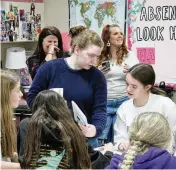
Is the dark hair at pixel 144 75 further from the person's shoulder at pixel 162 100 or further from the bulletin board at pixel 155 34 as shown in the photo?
the bulletin board at pixel 155 34

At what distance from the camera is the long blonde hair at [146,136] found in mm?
1387

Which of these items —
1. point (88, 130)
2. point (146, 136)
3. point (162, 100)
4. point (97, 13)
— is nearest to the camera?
point (146, 136)

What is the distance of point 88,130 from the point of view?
6.17 feet

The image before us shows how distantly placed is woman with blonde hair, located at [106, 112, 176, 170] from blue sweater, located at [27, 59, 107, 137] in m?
0.59

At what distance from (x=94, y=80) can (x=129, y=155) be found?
0.74 m

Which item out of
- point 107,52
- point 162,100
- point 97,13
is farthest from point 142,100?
point 97,13

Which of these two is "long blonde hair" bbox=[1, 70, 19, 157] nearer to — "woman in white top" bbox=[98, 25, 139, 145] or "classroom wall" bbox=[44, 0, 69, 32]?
"woman in white top" bbox=[98, 25, 139, 145]

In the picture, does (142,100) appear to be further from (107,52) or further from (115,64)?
(107,52)

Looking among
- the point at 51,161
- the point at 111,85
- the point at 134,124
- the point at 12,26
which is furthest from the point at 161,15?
the point at 51,161

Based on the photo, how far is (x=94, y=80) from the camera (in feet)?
6.70

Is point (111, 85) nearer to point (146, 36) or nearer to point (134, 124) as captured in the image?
point (146, 36)

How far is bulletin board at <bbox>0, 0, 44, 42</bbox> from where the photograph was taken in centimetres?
374

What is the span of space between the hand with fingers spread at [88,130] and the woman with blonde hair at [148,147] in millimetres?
415

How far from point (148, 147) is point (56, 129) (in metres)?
0.38
